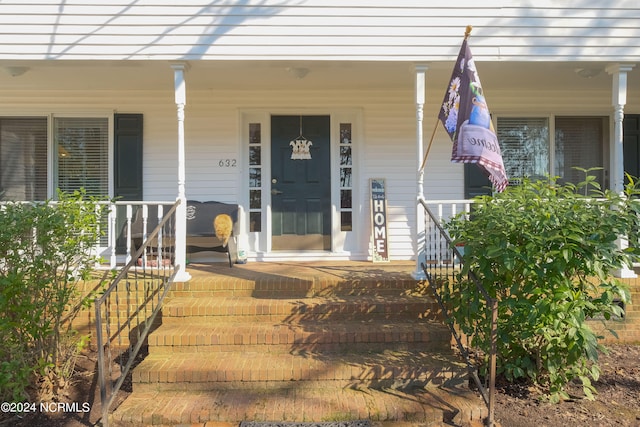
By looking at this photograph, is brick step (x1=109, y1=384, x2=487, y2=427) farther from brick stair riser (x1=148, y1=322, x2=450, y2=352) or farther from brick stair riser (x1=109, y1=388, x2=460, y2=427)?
brick stair riser (x1=148, y1=322, x2=450, y2=352)

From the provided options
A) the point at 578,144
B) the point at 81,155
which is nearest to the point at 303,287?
the point at 81,155

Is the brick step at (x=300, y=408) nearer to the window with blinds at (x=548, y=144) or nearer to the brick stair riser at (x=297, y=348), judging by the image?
the brick stair riser at (x=297, y=348)

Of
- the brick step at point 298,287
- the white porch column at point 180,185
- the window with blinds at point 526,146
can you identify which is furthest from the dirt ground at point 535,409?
the window with blinds at point 526,146

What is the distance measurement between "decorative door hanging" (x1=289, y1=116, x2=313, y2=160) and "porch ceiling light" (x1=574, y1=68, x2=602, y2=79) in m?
3.37

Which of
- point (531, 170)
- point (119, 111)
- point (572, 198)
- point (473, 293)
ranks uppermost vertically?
point (119, 111)

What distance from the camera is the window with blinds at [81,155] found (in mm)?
6172

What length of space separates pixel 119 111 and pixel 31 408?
400 cm

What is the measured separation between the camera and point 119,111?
20.1ft

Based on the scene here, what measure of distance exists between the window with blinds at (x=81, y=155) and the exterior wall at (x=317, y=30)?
1.63 m

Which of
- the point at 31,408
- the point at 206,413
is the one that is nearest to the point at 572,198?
the point at 206,413

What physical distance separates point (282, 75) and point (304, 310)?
2916 mm

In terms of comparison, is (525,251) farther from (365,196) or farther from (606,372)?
(365,196)

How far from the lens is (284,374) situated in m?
3.47

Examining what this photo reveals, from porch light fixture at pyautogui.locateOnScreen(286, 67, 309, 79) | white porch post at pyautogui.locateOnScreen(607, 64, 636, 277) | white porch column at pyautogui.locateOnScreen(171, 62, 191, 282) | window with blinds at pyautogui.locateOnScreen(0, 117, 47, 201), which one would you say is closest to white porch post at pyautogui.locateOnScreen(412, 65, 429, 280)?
porch light fixture at pyautogui.locateOnScreen(286, 67, 309, 79)
